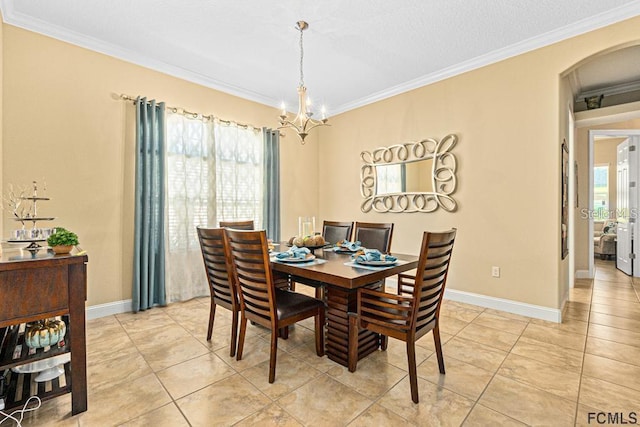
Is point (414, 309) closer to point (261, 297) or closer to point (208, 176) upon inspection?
point (261, 297)

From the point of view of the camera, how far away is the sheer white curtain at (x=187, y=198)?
3566 mm

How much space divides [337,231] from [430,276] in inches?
65.6

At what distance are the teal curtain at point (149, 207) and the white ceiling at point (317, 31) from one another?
2.30 ft

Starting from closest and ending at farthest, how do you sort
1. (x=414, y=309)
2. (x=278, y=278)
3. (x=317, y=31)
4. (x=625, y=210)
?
(x=414, y=309) < (x=317, y=31) < (x=278, y=278) < (x=625, y=210)

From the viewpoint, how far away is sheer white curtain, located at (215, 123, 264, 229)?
3986 millimetres

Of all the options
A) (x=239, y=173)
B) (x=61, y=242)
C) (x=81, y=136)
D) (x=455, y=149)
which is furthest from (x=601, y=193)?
(x=81, y=136)

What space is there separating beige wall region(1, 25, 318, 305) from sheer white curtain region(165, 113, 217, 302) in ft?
1.25

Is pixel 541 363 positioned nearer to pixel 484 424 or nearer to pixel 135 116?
pixel 484 424

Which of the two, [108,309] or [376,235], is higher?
[376,235]

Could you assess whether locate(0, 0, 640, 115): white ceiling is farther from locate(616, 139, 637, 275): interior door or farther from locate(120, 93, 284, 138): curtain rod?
locate(616, 139, 637, 275): interior door

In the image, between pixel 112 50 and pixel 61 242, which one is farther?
pixel 112 50

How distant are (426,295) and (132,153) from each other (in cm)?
332

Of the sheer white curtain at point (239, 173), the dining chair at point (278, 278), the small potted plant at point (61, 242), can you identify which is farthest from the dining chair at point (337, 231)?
the small potted plant at point (61, 242)

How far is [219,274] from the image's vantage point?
95.3 inches
